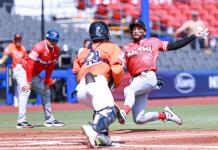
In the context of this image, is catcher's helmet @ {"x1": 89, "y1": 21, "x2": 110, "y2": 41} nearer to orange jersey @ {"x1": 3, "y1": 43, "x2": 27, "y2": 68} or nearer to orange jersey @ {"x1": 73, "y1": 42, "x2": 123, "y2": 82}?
orange jersey @ {"x1": 73, "y1": 42, "x2": 123, "y2": 82}

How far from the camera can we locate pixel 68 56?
2133 cm

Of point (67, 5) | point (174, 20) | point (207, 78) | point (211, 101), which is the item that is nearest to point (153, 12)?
point (174, 20)

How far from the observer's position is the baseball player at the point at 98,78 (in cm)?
780

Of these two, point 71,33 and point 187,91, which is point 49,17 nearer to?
point 71,33

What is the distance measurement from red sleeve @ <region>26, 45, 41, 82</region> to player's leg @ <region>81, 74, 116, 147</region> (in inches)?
159

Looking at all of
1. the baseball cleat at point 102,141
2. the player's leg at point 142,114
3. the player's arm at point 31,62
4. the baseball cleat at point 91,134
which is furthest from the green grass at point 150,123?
the baseball cleat at point 91,134

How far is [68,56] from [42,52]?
373 inches

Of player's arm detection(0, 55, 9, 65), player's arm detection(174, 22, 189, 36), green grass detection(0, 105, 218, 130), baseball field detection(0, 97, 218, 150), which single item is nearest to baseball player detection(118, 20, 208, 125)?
baseball field detection(0, 97, 218, 150)

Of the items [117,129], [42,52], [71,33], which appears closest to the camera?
[117,129]

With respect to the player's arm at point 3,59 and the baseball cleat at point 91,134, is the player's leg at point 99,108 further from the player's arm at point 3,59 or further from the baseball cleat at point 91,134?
the player's arm at point 3,59

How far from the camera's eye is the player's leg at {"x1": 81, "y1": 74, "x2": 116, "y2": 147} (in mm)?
7773

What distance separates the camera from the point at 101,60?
26.6ft

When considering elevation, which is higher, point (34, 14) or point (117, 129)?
point (34, 14)

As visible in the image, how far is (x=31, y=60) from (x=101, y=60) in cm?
406
